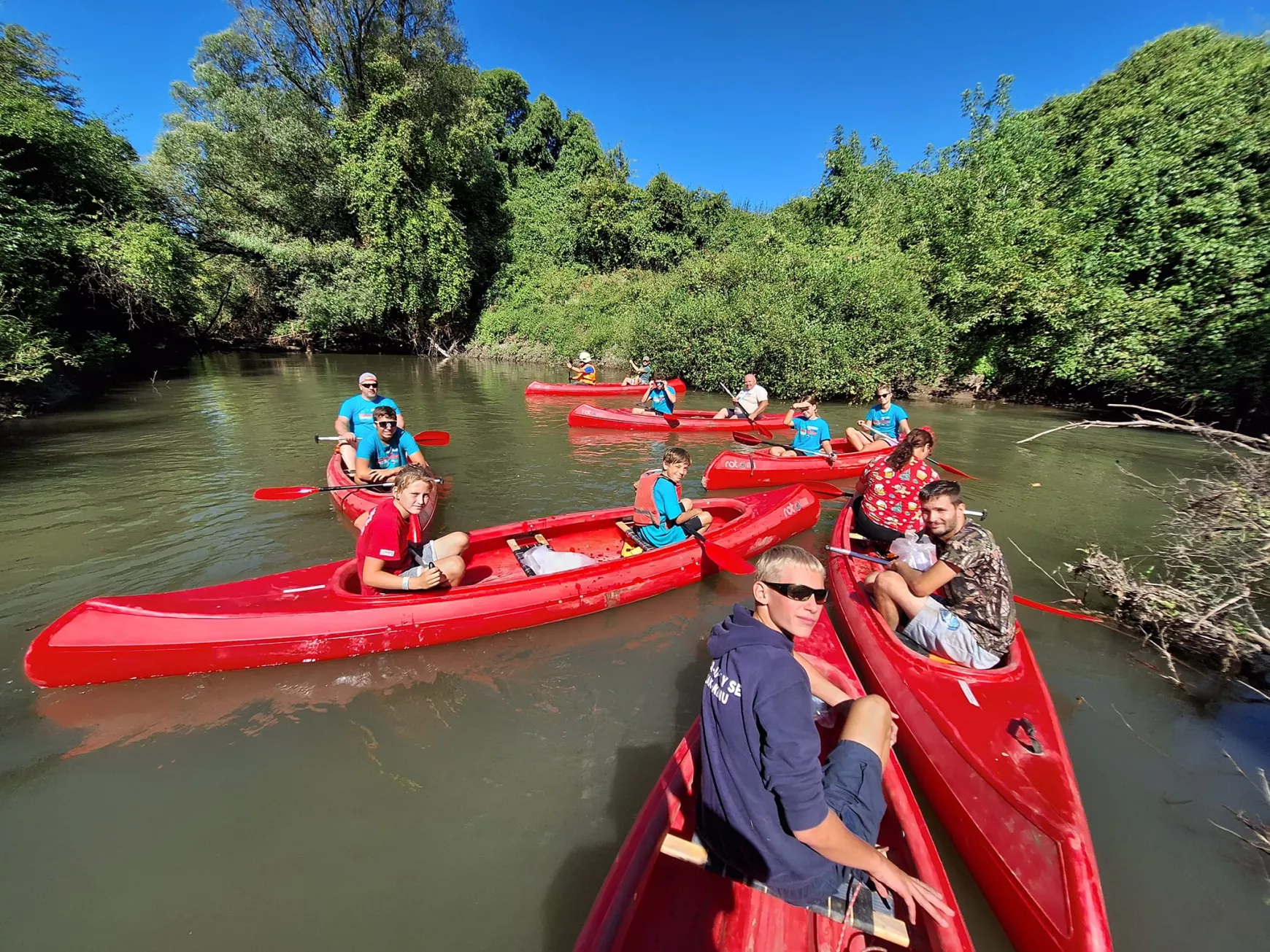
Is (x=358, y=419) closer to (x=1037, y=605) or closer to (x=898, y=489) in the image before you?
(x=898, y=489)

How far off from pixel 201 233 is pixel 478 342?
46.1 ft

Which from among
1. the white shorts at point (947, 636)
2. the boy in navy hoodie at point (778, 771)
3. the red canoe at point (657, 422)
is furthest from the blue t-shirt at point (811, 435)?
the boy in navy hoodie at point (778, 771)

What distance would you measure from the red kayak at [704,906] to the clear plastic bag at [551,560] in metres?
3.12

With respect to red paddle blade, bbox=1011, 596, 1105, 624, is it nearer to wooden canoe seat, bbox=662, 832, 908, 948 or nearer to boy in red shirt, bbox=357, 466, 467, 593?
wooden canoe seat, bbox=662, 832, 908, 948

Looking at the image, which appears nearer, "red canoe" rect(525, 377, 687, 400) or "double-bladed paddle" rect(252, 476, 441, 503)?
"double-bladed paddle" rect(252, 476, 441, 503)

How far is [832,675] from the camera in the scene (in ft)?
11.8

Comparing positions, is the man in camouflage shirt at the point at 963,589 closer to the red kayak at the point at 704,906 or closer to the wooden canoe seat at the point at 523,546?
the red kayak at the point at 704,906

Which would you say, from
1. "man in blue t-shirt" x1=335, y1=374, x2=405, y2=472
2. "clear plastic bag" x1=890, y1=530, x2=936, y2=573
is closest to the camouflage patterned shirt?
"clear plastic bag" x1=890, y1=530, x2=936, y2=573

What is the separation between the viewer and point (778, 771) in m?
1.84

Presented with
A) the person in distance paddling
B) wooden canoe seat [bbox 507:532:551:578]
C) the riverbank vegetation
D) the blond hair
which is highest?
the riverbank vegetation

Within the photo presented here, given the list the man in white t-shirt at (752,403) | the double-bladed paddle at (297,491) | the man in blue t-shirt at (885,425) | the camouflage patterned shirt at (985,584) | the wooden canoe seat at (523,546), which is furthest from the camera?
the man in white t-shirt at (752,403)

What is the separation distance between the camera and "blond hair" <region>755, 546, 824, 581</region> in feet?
6.82

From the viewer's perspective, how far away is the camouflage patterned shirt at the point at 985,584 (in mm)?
3625

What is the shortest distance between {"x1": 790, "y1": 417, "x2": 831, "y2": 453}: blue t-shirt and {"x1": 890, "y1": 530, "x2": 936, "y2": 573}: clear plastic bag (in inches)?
185
